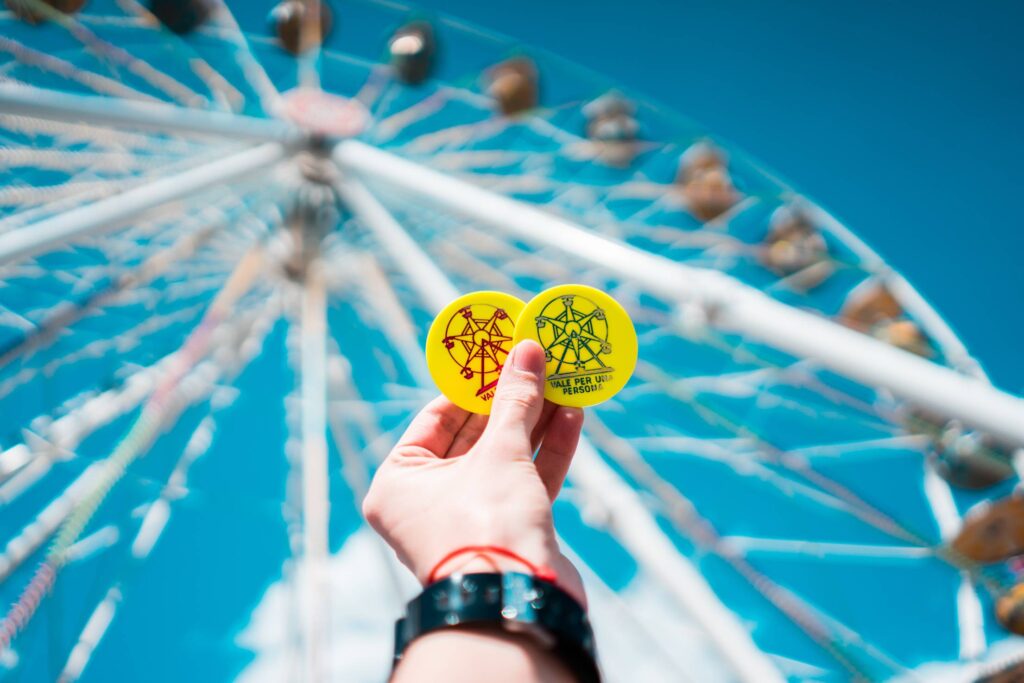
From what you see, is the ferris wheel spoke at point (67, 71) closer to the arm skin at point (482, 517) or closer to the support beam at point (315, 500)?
the support beam at point (315, 500)

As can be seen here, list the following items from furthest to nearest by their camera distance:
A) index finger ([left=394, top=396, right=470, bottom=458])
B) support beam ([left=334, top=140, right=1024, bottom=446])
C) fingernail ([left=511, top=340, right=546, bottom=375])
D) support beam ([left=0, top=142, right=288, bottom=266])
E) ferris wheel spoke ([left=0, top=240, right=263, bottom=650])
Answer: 1. ferris wheel spoke ([left=0, top=240, right=263, bottom=650])
2. support beam ([left=0, top=142, right=288, bottom=266])
3. support beam ([left=334, top=140, right=1024, bottom=446])
4. index finger ([left=394, top=396, right=470, bottom=458])
5. fingernail ([left=511, top=340, right=546, bottom=375])

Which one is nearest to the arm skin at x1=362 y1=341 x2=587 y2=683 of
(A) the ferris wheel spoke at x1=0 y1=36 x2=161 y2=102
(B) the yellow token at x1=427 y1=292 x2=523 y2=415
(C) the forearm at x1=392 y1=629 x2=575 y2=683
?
(C) the forearm at x1=392 y1=629 x2=575 y2=683

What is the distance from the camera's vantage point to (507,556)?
1188 millimetres

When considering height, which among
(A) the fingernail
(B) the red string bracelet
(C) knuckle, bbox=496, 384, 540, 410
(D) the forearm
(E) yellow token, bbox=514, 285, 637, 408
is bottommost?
(D) the forearm

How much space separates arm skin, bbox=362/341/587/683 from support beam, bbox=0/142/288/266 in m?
2.01

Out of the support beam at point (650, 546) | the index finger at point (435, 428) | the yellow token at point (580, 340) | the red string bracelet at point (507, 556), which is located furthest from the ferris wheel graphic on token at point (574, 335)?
the support beam at point (650, 546)

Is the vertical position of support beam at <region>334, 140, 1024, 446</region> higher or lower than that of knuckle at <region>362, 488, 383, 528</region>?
higher

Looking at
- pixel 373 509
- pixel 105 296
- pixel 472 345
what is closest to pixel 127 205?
pixel 105 296

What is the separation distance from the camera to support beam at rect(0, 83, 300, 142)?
8.89 ft

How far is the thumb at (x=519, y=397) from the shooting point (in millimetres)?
1381

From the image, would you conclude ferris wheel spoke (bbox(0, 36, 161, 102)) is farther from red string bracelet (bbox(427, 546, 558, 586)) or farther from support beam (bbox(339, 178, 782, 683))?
red string bracelet (bbox(427, 546, 558, 586))

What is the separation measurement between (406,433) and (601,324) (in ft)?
2.07

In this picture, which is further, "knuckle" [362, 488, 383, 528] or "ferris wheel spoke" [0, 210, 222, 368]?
"ferris wheel spoke" [0, 210, 222, 368]

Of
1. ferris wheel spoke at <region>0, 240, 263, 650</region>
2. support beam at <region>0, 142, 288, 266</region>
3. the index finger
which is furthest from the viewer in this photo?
ferris wheel spoke at <region>0, 240, 263, 650</region>
